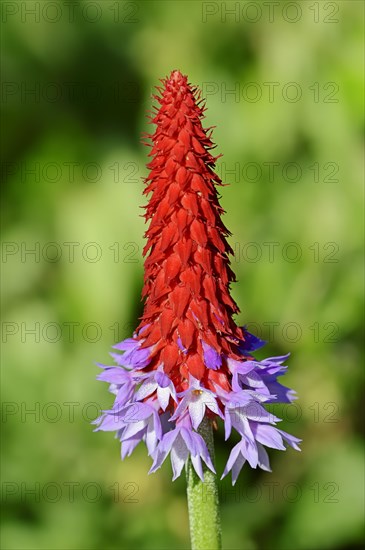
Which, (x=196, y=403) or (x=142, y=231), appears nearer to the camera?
(x=196, y=403)

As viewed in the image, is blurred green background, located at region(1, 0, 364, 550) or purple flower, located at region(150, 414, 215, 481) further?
blurred green background, located at region(1, 0, 364, 550)

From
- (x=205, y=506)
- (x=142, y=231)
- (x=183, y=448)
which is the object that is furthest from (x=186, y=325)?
(x=142, y=231)

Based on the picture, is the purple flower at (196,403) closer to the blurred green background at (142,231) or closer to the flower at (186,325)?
the flower at (186,325)

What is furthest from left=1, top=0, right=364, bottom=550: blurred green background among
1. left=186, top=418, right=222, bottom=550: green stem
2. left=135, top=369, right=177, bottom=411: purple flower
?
left=135, top=369, right=177, bottom=411: purple flower

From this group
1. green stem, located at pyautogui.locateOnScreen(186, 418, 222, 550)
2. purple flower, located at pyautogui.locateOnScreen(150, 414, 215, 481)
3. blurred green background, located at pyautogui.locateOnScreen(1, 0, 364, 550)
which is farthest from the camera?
blurred green background, located at pyautogui.locateOnScreen(1, 0, 364, 550)

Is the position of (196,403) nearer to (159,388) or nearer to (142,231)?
(159,388)

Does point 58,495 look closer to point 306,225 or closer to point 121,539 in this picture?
point 121,539

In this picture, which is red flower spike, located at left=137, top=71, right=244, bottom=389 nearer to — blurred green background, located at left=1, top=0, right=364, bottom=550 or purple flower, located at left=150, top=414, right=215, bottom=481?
purple flower, located at left=150, top=414, right=215, bottom=481

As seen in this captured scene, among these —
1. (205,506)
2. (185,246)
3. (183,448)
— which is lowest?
(205,506)
